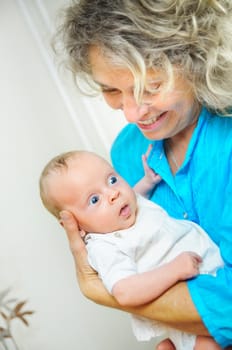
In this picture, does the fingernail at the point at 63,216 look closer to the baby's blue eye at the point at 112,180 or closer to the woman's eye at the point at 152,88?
the baby's blue eye at the point at 112,180

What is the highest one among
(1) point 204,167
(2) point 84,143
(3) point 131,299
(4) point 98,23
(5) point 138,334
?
(4) point 98,23

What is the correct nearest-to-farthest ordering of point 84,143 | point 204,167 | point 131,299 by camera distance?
point 131,299
point 204,167
point 84,143

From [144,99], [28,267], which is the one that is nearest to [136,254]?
[144,99]

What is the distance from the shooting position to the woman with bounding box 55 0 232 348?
3.66 ft

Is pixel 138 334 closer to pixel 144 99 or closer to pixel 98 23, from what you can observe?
pixel 144 99

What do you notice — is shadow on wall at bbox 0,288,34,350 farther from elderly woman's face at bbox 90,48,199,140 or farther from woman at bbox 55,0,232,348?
elderly woman's face at bbox 90,48,199,140

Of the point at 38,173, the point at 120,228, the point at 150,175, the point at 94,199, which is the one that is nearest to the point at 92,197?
the point at 94,199

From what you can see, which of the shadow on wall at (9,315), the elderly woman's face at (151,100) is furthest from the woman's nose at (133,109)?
the shadow on wall at (9,315)

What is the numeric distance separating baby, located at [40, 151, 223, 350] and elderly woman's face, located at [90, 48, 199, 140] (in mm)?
182

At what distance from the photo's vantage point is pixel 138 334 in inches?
50.4

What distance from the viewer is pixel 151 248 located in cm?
126

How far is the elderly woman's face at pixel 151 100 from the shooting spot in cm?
117

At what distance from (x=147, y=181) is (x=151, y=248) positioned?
27 cm

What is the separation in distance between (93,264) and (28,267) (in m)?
0.69
